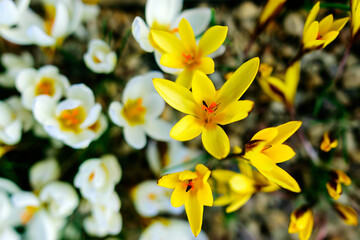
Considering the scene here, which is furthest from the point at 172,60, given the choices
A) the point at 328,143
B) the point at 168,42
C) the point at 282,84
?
the point at 328,143

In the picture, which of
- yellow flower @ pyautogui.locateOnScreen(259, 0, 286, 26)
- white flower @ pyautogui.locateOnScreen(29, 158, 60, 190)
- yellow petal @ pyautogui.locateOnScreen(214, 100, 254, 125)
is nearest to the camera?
yellow petal @ pyautogui.locateOnScreen(214, 100, 254, 125)

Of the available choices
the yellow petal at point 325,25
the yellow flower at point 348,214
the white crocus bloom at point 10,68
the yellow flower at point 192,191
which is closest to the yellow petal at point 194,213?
the yellow flower at point 192,191

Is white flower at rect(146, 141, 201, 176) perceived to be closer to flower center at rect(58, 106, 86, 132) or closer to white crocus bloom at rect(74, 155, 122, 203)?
white crocus bloom at rect(74, 155, 122, 203)

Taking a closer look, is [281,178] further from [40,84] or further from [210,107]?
[40,84]

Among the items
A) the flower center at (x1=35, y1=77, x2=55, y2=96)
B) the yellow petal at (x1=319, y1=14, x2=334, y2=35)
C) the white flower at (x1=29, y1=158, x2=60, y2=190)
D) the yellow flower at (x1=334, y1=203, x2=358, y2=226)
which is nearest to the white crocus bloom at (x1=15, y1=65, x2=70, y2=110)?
the flower center at (x1=35, y1=77, x2=55, y2=96)

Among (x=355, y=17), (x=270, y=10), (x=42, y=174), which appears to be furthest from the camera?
(x=42, y=174)

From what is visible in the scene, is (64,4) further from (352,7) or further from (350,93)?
(350,93)
